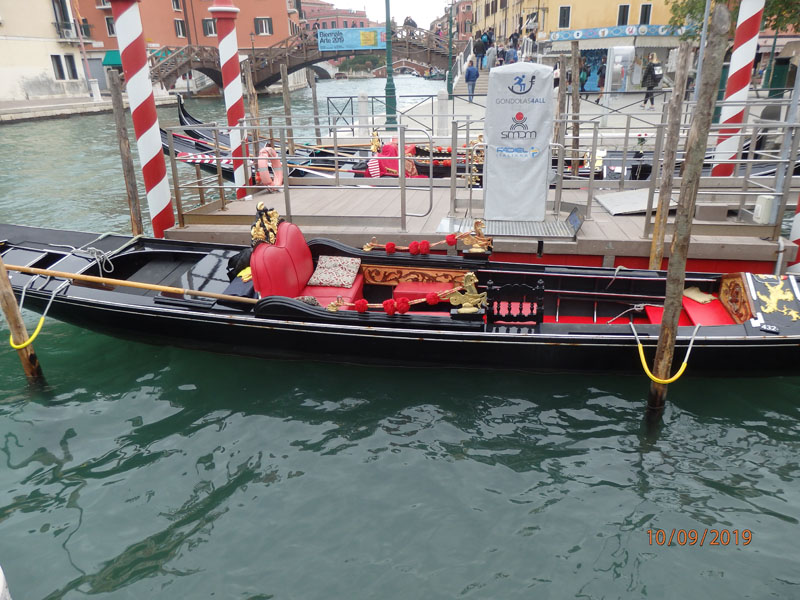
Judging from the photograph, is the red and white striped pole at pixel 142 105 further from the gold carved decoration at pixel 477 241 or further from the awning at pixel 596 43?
the awning at pixel 596 43

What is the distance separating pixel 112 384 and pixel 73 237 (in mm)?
2327

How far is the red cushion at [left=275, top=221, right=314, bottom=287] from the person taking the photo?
5.21 m

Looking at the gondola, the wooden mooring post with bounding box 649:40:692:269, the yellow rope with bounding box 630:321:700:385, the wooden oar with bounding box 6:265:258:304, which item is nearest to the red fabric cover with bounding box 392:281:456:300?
the gondola

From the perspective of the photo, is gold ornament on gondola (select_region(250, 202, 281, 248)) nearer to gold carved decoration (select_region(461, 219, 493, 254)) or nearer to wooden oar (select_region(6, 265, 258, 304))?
wooden oar (select_region(6, 265, 258, 304))

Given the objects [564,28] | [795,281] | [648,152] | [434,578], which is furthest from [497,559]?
[564,28]

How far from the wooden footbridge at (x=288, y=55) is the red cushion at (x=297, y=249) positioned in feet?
91.5

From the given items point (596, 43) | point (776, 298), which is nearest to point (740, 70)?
point (776, 298)

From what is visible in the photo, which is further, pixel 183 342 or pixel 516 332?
pixel 183 342

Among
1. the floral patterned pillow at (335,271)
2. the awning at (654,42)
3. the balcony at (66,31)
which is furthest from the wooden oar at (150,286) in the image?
the balcony at (66,31)

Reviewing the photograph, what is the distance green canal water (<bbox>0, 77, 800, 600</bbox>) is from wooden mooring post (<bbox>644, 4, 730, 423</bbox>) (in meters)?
0.49

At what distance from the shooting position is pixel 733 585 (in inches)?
127

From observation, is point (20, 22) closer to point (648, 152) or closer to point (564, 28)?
point (564, 28)

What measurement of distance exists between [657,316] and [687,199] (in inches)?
Result: 65.0

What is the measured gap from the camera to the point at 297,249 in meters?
5.36
